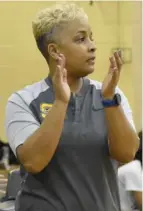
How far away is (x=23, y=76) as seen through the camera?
3.36 m

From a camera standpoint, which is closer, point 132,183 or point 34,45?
point 132,183

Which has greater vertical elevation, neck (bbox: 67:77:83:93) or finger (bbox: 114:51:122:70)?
finger (bbox: 114:51:122:70)

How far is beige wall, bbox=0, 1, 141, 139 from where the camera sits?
3295 millimetres

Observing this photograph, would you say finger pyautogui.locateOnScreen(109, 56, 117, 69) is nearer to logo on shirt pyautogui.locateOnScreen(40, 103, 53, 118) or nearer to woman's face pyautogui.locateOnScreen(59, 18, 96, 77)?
woman's face pyautogui.locateOnScreen(59, 18, 96, 77)

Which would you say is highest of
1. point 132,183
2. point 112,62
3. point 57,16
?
point 57,16

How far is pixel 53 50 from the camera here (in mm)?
1287

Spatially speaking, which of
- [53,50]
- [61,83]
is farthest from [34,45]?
[61,83]

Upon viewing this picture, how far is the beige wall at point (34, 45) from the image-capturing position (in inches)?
130

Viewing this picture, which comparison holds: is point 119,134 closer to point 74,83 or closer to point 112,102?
point 112,102

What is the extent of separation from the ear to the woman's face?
0.01 m

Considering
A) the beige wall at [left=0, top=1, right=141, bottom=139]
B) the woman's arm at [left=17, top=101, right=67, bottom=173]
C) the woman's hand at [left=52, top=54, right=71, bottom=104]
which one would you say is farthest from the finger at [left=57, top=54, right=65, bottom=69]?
the beige wall at [left=0, top=1, right=141, bottom=139]

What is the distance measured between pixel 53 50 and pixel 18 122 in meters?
0.22

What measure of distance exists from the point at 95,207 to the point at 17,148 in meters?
0.25

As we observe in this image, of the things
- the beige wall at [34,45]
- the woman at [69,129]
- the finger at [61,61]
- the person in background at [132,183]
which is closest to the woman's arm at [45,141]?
the woman at [69,129]
